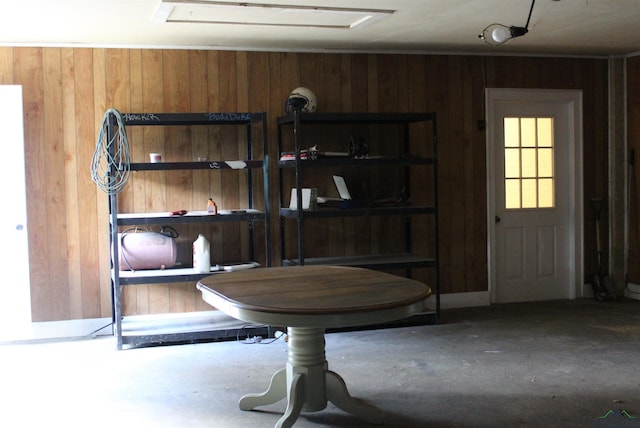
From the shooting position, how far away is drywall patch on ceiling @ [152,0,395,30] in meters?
4.48

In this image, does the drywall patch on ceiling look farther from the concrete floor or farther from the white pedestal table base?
the concrete floor

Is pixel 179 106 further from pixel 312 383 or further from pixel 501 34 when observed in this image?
pixel 312 383

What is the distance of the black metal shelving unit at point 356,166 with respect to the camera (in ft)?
18.1

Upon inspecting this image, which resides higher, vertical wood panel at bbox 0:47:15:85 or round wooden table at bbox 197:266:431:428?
vertical wood panel at bbox 0:47:15:85

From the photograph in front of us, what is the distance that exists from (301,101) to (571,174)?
293 cm

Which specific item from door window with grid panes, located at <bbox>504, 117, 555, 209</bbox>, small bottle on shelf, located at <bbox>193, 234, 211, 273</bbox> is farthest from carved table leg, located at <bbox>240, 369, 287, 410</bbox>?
door window with grid panes, located at <bbox>504, 117, 555, 209</bbox>

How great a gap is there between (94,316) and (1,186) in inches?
50.2

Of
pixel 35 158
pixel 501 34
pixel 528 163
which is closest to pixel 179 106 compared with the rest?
pixel 35 158

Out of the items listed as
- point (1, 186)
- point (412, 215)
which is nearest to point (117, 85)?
point (1, 186)

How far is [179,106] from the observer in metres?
5.77

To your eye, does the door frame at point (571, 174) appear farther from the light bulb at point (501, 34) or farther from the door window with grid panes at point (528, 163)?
the light bulb at point (501, 34)

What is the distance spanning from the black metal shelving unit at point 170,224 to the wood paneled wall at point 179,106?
250mm

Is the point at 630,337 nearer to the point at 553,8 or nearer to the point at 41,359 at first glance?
the point at 553,8

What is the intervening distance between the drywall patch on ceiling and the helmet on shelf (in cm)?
68
